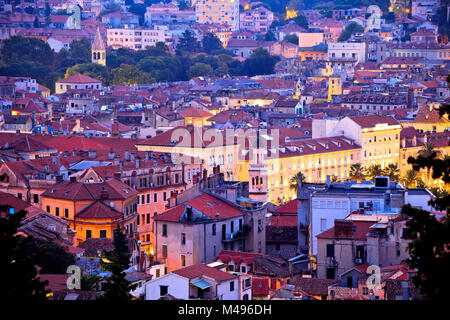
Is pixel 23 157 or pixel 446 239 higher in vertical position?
pixel 446 239

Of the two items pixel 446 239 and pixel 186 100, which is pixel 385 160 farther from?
pixel 446 239

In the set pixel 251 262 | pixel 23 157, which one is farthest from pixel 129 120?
pixel 251 262

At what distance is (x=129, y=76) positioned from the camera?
11831cm

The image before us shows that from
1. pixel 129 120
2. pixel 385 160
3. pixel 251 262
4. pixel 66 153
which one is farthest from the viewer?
pixel 129 120

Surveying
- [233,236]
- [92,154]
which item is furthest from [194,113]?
[233,236]

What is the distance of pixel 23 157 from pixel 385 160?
2379 cm

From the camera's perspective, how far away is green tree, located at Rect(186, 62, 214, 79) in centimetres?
12494

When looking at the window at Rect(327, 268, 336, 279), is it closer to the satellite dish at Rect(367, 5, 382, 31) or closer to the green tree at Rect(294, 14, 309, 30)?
A: the satellite dish at Rect(367, 5, 382, 31)

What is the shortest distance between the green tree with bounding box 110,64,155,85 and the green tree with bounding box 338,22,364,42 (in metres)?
38.4

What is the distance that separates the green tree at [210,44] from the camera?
152 meters

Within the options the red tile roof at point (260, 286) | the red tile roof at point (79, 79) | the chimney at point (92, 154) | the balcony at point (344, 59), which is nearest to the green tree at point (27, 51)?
the red tile roof at point (79, 79)

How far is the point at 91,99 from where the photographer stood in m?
96.9

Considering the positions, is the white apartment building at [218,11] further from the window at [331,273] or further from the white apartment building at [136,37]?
the window at [331,273]

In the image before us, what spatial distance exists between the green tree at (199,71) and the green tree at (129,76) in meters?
6.31
